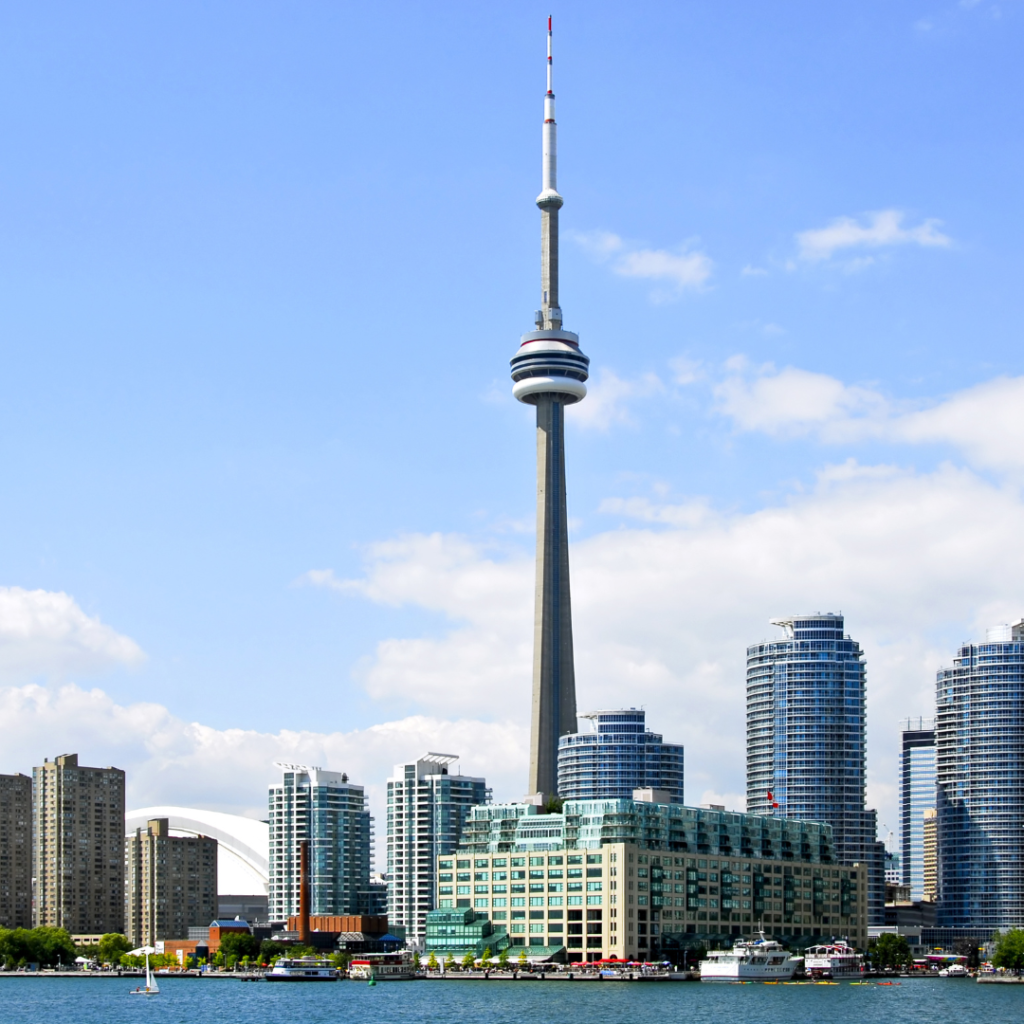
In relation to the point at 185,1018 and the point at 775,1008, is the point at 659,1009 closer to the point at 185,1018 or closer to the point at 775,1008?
the point at 775,1008

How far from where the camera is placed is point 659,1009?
189 metres

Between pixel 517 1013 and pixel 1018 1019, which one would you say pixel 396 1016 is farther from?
pixel 1018 1019

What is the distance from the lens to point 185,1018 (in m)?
196

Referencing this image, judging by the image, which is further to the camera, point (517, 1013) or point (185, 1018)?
point (185, 1018)

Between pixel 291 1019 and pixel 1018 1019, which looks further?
pixel 291 1019

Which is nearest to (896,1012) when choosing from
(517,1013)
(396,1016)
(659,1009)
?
(659,1009)

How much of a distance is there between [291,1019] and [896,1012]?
63.6 metres

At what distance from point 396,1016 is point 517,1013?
43.5 feet

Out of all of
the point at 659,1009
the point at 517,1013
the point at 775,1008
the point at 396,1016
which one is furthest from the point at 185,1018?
the point at 775,1008

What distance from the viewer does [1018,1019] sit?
18000 cm

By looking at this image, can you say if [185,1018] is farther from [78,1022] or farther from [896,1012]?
[896,1012]

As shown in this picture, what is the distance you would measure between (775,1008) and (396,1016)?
40388mm

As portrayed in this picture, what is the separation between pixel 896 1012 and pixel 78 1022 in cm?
8634

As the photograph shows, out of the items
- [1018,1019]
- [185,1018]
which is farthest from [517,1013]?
[1018,1019]
